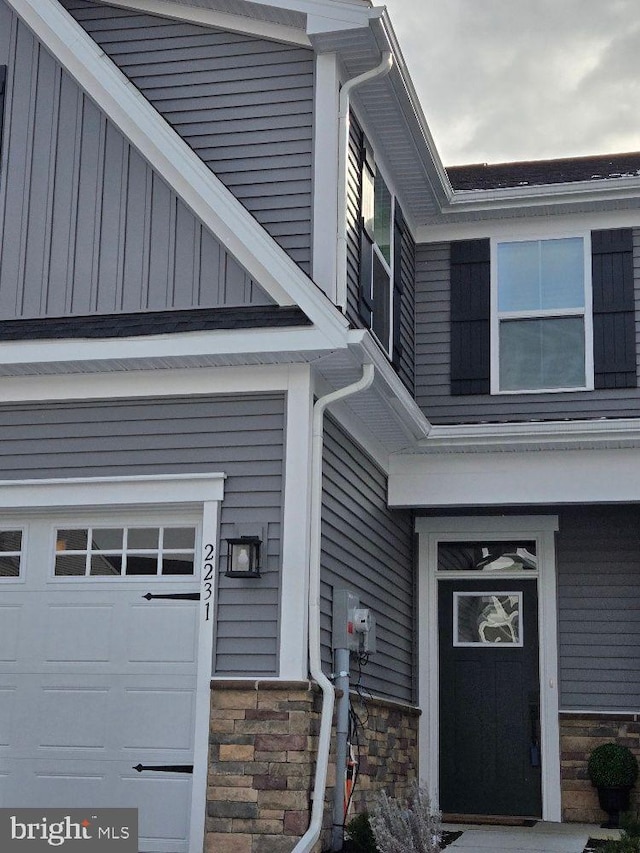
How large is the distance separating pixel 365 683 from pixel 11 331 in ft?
11.9

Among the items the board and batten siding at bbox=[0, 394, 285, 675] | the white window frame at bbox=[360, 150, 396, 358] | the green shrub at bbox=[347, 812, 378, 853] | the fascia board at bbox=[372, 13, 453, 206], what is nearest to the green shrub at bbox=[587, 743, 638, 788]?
the green shrub at bbox=[347, 812, 378, 853]

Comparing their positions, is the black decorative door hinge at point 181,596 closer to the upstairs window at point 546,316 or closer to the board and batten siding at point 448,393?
the board and batten siding at point 448,393

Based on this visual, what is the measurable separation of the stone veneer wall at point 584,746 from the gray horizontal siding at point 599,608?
0.11m

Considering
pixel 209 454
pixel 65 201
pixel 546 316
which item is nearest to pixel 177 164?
pixel 65 201

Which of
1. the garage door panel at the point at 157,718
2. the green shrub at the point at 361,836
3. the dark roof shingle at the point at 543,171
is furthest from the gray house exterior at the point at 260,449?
the dark roof shingle at the point at 543,171

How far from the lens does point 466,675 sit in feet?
34.7

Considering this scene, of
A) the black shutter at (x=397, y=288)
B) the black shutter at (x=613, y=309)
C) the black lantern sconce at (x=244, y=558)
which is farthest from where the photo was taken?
the black shutter at (x=613, y=309)

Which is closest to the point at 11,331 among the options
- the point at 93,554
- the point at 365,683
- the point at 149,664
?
the point at 93,554

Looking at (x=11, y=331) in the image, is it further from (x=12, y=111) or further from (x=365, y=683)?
(x=365, y=683)

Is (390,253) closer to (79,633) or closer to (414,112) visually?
(414,112)

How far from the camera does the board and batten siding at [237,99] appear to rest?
27.0 ft

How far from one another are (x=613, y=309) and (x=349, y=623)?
4.27 metres

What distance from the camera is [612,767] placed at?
9719mm

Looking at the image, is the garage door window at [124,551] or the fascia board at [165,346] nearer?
the fascia board at [165,346]
